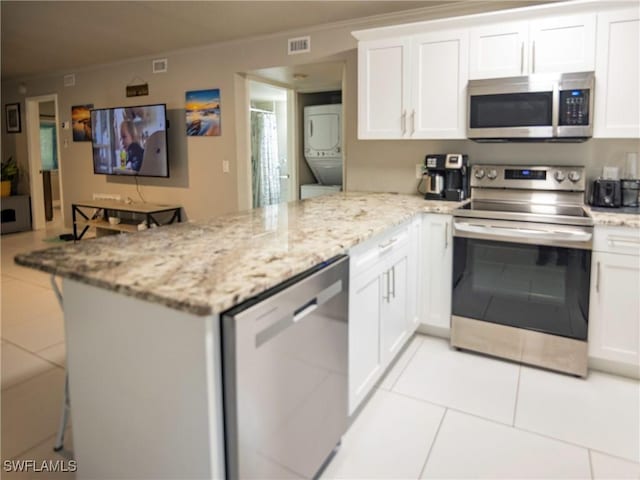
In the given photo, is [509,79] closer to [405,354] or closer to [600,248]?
[600,248]

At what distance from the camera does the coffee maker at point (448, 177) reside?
122 inches

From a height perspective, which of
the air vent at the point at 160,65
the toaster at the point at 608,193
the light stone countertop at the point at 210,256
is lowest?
the light stone countertop at the point at 210,256

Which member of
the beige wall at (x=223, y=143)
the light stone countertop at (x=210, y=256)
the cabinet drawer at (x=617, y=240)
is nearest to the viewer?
the light stone countertop at (x=210, y=256)

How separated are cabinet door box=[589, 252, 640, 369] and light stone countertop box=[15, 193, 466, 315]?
45.2 inches

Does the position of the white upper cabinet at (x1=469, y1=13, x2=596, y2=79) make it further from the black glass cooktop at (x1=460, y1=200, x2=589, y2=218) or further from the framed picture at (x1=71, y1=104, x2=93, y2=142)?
the framed picture at (x1=71, y1=104, x2=93, y2=142)

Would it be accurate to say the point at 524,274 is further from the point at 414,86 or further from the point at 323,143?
the point at 323,143

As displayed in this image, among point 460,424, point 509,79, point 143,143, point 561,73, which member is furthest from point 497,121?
point 143,143

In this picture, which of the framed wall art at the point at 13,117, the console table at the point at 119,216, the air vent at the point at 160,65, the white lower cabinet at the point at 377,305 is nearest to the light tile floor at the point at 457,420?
the white lower cabinet at the point at 377,305

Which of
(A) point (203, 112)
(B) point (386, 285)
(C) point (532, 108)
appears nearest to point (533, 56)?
(C) point (532, 108)

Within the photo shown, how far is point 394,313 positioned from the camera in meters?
2.54

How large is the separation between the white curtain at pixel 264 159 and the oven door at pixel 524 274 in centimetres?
449

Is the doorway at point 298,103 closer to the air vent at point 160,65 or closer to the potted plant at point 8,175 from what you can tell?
the air vent at point 160,65

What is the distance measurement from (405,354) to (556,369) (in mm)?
868

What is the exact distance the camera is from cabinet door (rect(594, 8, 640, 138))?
2.50 meters
